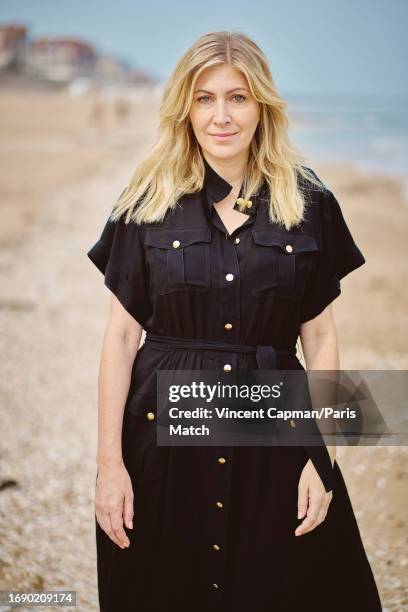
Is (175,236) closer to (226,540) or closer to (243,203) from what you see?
(243,203)

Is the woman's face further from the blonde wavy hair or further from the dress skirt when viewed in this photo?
the dress skirt

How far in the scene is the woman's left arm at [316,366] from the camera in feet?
6.56

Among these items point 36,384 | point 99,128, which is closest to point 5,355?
point 36,384

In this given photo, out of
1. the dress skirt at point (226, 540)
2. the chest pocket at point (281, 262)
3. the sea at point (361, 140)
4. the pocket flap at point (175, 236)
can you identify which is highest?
the sea at point (361, 140)

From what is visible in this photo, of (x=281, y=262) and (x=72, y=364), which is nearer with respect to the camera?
(x=281, y=262)

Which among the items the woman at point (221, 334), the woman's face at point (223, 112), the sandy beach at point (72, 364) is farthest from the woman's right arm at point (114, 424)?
the sandy beach at point (72, 364)

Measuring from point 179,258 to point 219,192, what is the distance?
10.5 inches

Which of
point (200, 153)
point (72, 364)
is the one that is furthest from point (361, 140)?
point (200, 153)

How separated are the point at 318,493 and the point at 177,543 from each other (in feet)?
1.62

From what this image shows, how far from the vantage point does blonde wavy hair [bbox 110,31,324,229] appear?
1.95 meters

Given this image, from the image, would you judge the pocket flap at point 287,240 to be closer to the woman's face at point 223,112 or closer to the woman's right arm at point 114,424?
the woman's face at point 223,112

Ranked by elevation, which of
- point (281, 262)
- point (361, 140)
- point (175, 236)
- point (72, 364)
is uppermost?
point (361, 140)

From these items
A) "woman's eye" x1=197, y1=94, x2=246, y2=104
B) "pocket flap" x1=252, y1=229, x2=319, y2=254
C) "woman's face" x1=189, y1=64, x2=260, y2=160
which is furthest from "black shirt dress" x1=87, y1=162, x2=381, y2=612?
"woman's eye" x1=197, y1=94, x2=246, y2=104

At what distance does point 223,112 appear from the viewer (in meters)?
1.96
